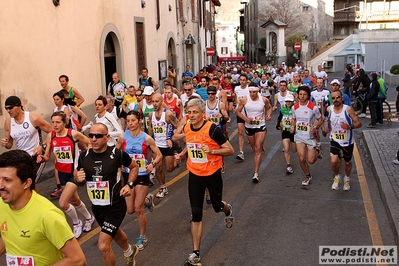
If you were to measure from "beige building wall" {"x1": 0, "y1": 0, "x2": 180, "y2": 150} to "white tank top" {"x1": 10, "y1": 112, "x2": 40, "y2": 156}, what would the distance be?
304 cm

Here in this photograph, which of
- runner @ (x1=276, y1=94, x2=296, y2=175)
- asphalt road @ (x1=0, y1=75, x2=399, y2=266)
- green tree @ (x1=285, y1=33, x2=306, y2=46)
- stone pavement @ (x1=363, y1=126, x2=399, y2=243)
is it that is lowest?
asphalt road @ (x1=0, y1=75, x2=399, y2=266)

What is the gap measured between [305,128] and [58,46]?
6.86 meters

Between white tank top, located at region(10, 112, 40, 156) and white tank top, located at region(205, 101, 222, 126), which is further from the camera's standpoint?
white tank top, located at region(205, 101, 222, 126)

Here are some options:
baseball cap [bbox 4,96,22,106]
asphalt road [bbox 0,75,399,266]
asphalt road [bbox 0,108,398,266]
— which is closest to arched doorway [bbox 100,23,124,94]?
asphalt road [bbox 0,75,399,266]

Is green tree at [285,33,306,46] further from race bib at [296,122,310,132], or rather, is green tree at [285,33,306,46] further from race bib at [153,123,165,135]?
race bib at [153,123,165,135]

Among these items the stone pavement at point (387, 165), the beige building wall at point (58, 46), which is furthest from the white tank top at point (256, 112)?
the beige building wall at point (58, 46)

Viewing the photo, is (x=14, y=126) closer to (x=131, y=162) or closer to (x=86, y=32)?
(x=131, y=162)

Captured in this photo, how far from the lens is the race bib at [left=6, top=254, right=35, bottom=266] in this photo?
3188 millimetres

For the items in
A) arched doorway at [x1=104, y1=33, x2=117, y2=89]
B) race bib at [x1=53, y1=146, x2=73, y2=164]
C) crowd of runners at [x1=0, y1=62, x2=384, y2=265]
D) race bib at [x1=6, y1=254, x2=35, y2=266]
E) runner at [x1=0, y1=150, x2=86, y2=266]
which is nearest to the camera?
runner at [x1=0, y1=150, x2=86, y2=266]

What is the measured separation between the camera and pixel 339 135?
859cm

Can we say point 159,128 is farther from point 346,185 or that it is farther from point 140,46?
point 140,46

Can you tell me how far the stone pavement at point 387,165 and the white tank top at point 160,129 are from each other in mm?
3702

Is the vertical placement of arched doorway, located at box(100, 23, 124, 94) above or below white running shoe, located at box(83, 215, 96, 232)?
above

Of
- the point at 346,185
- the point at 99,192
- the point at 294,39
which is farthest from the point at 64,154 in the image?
the point at 294,39
